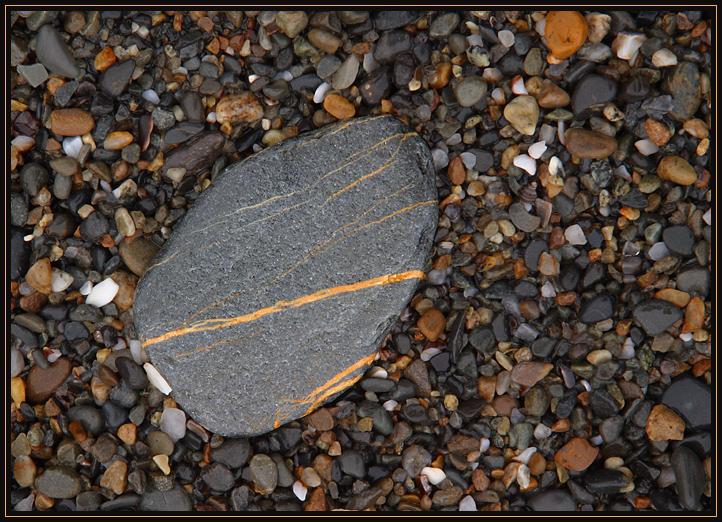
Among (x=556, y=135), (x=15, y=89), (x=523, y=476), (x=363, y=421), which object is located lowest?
(x=523, y=476)

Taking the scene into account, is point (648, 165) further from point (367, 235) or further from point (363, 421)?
point (363, 421)

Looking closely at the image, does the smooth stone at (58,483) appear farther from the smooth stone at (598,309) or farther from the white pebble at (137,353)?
the smooth stone at (598,309)

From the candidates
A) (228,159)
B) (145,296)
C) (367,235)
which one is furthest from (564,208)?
(145,296)

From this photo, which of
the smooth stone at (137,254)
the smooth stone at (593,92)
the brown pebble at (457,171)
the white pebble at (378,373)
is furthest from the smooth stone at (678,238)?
the smooth stone at (137,254)

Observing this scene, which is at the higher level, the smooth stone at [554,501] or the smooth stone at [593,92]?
the smooth stone at [593,92]

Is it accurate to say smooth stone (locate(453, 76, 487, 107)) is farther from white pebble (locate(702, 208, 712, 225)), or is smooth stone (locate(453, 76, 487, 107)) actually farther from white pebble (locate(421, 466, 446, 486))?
white pebble (locate(421, 466, 446, 486))

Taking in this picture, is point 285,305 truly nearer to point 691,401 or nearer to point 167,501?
point 167,501
